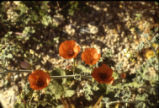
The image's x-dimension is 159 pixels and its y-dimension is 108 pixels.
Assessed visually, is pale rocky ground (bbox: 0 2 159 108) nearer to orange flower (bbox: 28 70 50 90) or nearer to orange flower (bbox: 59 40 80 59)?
orange flower (bbox: 59 40 80 59)

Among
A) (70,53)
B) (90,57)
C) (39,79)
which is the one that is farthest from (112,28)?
(39,79)

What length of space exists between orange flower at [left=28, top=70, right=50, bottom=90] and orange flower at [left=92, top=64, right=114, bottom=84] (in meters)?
0.48

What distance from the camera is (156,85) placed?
8.57ft

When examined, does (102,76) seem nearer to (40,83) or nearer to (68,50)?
(68,50)

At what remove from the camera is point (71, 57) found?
1962 millimetres

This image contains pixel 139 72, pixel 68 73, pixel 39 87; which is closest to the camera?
pixel 39 87

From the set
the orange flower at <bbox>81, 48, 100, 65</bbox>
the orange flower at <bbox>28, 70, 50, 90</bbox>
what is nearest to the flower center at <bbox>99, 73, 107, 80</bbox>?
the orange flower at <bbox>81, 48, 100, 65</bbox>

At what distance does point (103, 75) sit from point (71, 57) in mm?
390

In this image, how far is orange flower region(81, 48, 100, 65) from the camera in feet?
6.47

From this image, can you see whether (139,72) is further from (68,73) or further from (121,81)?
(68,73)

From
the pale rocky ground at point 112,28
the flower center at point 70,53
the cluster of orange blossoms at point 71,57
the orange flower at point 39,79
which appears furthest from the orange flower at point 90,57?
the pale rocky ground at point 112,28

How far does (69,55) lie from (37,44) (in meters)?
1.02

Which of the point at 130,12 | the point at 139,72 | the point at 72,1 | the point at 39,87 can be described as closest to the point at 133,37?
the point at 130,12

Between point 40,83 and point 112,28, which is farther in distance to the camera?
point 112,28
